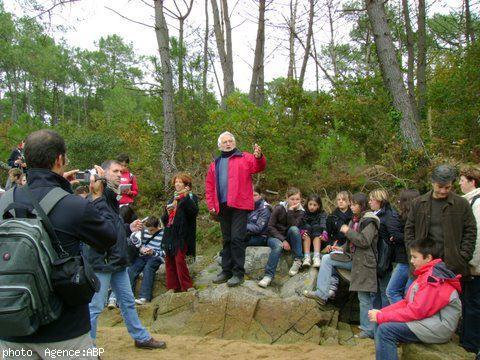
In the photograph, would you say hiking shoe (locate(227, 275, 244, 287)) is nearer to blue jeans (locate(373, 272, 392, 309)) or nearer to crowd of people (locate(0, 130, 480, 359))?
crowd of people (locate(0, 130, 480, 359))

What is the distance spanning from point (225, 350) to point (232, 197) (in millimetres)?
1899

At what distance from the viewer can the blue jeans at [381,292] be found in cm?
557

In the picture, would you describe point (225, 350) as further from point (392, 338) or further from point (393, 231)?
point (393, 231)

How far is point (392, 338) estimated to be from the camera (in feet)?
12.9

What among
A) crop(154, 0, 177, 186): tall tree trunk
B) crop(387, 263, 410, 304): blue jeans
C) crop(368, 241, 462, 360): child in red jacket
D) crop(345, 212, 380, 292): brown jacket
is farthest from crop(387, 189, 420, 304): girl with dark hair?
crop(154, 0, 177, 186): tall tree trunk

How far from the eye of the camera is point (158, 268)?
720cm

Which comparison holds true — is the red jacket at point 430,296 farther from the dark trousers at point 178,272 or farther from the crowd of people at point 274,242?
the dark trousers at point 178,272

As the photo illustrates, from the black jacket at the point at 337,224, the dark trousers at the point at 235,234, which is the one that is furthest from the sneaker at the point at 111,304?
the black jacket at the point at 337,224

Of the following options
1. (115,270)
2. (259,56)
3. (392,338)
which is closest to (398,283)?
(392,338)

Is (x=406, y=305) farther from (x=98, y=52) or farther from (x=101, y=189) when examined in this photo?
(x=98, y=52)

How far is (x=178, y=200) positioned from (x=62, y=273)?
4153 mm

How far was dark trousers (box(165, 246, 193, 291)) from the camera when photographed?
653cm

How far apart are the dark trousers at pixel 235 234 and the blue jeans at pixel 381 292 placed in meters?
1.76

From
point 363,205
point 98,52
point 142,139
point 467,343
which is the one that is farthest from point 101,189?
point 98,52
